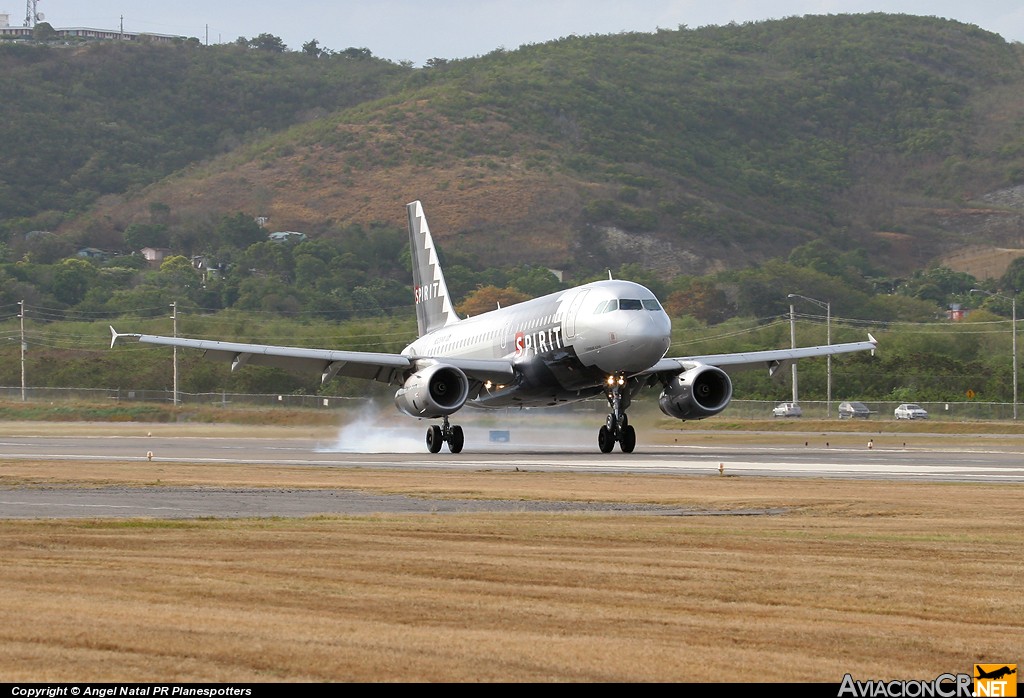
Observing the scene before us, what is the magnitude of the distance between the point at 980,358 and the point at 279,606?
372 ft

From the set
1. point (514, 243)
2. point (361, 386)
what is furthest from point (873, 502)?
point (514, 243)

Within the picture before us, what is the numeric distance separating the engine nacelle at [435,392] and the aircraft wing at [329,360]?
41 cm

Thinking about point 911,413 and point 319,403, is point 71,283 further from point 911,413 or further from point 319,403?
point 911,413

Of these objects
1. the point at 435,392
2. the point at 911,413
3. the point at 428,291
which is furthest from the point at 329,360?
the point at 911,413

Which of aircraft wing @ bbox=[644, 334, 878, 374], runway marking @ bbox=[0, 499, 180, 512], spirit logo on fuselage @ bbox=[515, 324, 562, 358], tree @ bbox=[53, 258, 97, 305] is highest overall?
tree @ bbox=[53, 258, 97, 305]

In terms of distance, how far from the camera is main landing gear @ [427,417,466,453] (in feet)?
152

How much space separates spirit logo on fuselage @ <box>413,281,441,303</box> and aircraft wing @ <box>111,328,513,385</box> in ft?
25.6

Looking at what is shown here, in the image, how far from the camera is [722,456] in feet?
138

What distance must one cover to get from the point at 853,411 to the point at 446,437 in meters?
45.1

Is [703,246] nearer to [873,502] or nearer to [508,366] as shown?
[508,366]

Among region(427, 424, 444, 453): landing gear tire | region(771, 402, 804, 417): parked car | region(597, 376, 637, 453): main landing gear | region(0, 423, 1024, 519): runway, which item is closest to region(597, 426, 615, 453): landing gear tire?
region(597, 376, 637, 453): main landing gear

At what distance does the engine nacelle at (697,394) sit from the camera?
4456 cm

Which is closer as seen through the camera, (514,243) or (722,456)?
(722,456)

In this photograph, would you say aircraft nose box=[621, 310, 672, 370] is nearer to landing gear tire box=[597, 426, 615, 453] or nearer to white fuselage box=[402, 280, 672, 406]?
white fuselage box=[402, 280, 672, 406]
